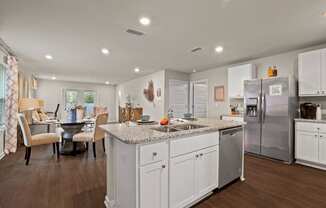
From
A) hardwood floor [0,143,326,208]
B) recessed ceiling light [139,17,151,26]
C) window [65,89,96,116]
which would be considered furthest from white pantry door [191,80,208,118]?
window [65,89,96,116]

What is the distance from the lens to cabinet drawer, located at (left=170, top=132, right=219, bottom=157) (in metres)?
1.69

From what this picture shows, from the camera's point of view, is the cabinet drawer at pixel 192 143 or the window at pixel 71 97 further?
the window at pixel 71 97

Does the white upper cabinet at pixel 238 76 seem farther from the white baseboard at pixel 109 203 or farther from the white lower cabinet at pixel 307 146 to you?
the white baseboard at pixel 109 203

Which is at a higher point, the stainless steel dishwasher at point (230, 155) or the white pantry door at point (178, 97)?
the white pantry door at point (178, 97)

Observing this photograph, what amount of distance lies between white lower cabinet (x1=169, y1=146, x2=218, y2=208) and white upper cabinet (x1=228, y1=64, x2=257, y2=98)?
9.61 feet

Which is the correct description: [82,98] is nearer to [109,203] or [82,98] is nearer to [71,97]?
[71,97]

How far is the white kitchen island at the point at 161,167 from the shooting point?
144 cm

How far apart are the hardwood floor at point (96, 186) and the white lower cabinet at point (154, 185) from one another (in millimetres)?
652

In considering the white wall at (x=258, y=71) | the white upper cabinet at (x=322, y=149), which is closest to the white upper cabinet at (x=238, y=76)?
the white wall at (x=258, y=71)

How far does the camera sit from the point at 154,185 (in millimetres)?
1521

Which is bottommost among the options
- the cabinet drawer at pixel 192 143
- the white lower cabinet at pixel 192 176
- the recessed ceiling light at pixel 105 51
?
the white lower cabinet at pixel 192 176

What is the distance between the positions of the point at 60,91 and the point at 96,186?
853 centimetres

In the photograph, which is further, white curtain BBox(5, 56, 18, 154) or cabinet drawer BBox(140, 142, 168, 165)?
white curtain BBox(5, 56, 18, 154)

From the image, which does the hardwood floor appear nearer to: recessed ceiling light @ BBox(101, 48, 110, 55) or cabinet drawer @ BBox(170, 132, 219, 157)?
cabinet drawer @ BBox(170, 132, 219, 157)
